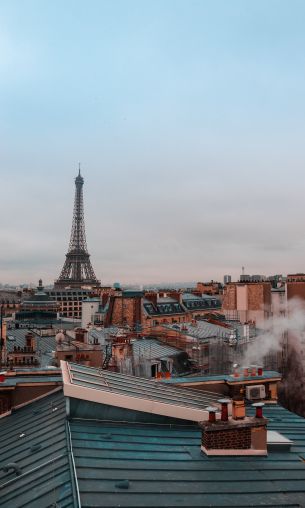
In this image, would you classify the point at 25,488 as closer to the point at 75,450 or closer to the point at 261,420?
the point at 75,450

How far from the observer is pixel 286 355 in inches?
1549

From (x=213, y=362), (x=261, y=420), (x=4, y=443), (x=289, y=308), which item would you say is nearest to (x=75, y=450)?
(x=4, y=443)

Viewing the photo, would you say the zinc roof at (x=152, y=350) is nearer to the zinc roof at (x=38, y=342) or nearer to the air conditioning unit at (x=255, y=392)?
the zinc roof at (x=38, y=342)

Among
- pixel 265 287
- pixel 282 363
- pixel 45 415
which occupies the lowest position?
pixel 282 363

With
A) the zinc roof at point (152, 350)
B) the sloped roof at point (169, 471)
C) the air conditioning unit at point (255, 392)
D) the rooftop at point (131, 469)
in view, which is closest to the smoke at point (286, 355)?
the zinc roof at point (152, 350)

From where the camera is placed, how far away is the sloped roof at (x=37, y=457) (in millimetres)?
7691

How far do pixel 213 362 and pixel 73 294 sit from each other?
10578 cm

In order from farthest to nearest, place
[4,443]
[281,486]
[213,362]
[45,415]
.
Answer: [213,362] → [45,415] → [4,443] → [281,486]

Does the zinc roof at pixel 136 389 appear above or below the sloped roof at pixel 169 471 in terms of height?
above

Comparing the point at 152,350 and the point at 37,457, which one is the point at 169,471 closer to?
the point at 37,457

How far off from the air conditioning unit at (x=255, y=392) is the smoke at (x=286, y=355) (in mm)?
17088

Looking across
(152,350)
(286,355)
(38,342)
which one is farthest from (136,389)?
(286,355)

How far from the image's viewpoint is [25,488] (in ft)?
27.3

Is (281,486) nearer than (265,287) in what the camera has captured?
Yes
